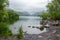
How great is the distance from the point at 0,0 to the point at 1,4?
26.9 inches

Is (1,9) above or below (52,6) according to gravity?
above

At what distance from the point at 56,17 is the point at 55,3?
16.1 feet

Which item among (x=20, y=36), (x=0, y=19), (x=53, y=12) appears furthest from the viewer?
(x=53, y=12)

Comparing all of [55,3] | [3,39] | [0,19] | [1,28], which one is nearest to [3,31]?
[1,28]

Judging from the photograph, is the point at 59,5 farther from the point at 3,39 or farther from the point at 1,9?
the point at 3,39

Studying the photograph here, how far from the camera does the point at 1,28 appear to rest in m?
20.3

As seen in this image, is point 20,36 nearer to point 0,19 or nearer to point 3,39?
point 3,39

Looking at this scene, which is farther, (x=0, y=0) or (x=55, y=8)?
(x=55, y=8)

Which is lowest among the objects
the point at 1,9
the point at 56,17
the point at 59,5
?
the point at 56,17

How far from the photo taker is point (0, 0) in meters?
22.6

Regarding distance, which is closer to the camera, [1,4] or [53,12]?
[1,4]

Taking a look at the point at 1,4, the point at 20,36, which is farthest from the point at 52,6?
the point at 20,36

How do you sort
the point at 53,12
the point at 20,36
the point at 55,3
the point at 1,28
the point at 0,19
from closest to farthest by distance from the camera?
1. the point at 20,36
2. the point at 1,28
3. the point at 0,19
4. the point at 55,3
5. the point at 53,12

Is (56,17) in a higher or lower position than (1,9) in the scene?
lower
